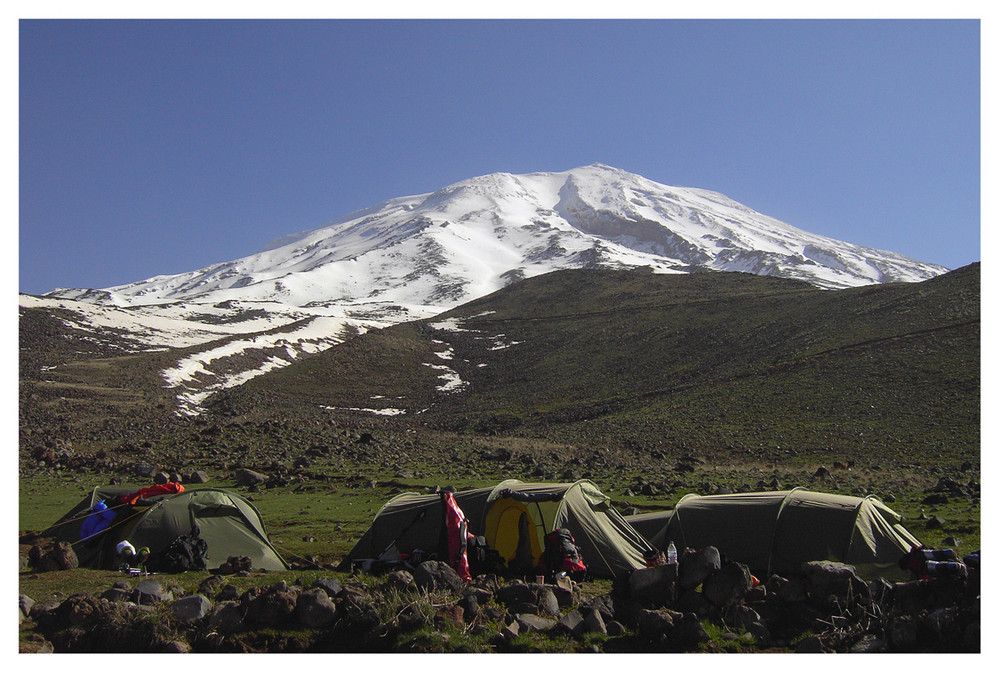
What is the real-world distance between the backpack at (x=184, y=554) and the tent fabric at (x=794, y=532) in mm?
10144

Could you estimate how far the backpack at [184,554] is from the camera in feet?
49.5

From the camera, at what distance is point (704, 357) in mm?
68812

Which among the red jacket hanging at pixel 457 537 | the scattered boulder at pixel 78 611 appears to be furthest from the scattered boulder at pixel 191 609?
the red jacket hanging at pixel 457 537

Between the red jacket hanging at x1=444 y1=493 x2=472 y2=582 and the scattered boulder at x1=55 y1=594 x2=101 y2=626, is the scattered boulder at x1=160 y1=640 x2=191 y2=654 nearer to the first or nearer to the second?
the scattered boulder at x1=55 y1=594 x2=101 y2=626

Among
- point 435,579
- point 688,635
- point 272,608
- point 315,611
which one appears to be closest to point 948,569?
point 688,635

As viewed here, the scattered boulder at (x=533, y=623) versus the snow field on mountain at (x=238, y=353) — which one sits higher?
the snow field on mountain at (x=238, y=353)

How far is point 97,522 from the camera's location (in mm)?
16484

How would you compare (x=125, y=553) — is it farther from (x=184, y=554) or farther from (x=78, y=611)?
(x=78, y=611)

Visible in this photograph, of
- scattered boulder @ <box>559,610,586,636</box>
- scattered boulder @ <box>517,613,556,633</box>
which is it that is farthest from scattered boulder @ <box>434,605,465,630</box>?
scattered boulder @ <box>559,610,586,636</box>

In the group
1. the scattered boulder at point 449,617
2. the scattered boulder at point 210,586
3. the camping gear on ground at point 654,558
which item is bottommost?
the camping gear on ground at point 654,558

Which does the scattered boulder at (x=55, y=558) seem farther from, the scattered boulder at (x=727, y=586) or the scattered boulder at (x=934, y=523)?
the scattered boulder at (x=934, y=523)

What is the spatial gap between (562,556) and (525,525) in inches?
57.9

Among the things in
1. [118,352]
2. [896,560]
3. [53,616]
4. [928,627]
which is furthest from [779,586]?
[118,352]

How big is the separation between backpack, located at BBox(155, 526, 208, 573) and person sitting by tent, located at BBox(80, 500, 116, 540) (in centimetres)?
192
